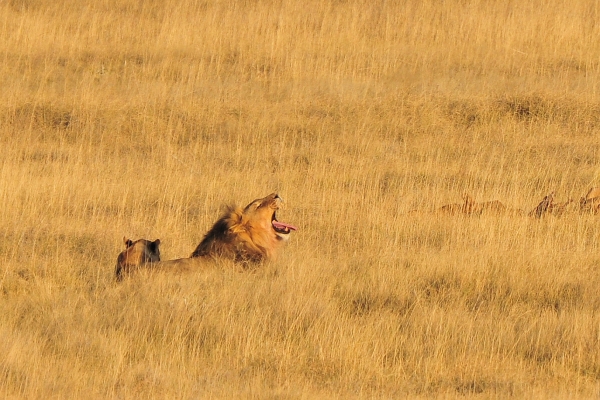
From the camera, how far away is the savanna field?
17.0ft

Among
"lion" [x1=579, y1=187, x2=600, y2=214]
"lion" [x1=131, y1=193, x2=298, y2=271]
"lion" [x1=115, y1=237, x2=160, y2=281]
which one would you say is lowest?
"lion" [x1=115, y1=237, x2=160, y2=281]

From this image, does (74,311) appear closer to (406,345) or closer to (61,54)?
(406,345)

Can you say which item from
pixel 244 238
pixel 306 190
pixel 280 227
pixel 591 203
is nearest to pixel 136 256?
pixel 244 238

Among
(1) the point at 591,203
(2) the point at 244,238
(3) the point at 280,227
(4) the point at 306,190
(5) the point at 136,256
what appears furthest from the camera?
(4) the point at 306,190

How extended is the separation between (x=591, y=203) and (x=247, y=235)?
289 centimetres

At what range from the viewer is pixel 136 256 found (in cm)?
646

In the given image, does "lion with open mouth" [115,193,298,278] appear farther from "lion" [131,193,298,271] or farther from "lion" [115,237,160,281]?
"lion" [115,237,160,281]

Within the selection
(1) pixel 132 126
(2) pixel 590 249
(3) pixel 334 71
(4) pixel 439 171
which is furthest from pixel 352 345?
(3) pixel 334 71

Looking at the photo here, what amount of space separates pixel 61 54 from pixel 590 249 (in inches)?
327

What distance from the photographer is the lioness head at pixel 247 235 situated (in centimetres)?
664

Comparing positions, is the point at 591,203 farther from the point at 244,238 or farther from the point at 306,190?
the point at 244,238

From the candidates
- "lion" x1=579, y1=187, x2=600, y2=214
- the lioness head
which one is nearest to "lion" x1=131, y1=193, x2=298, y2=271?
the lioness head

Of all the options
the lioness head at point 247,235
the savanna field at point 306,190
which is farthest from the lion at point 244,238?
the savanna field at point 306,190

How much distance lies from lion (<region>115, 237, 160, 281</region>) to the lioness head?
27 centimetres
